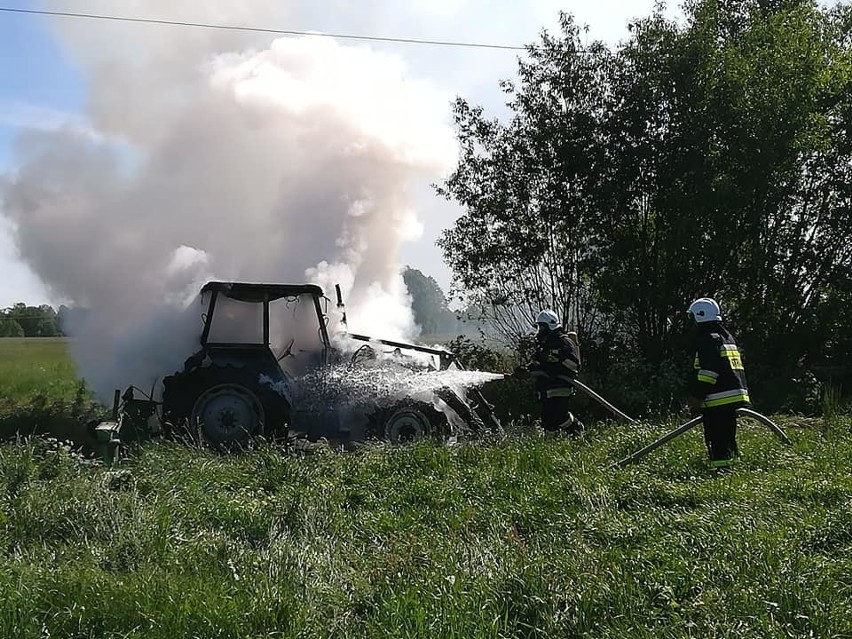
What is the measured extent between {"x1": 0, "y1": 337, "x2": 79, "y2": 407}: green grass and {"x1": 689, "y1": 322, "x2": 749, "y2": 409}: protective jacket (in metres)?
8.81

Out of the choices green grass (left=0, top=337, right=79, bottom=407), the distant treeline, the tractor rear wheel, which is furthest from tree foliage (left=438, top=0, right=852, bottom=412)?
the distant treeline

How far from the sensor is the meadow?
3732 millimetres

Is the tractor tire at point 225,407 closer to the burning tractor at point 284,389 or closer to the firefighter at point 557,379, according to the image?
the burning tractor at point 284,389

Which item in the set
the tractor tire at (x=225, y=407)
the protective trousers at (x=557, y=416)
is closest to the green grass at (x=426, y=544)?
the tractor tire at (x=225, y=407)

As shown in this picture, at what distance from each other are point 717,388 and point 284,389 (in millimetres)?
4463

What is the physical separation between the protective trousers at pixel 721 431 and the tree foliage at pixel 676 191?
5.20 metres

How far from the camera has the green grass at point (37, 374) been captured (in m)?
15.2

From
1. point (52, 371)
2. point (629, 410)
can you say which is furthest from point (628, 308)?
→ point (52, 371)

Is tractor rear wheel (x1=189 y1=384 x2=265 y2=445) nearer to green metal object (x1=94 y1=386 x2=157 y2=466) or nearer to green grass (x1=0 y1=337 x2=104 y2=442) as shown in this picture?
green metal object (x1=94 y1=386 x2=157 y2=466)

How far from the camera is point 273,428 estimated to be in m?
8.78

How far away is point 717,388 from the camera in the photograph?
723 centimetres

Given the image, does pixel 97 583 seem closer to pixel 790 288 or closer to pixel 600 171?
pixel 600 171

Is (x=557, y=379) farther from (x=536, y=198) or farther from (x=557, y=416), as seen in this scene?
(x=536, y=198)

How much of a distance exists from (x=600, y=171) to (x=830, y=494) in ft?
26.4
